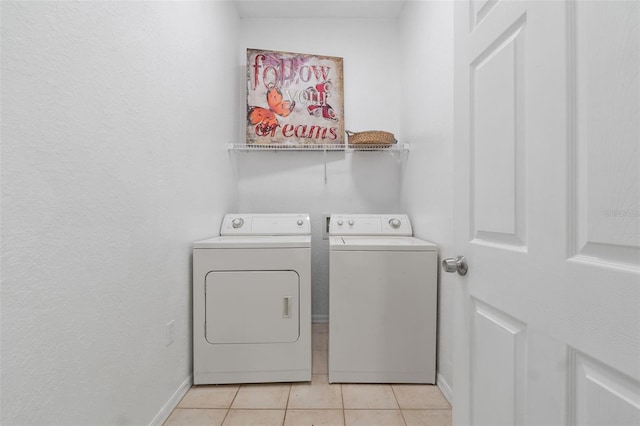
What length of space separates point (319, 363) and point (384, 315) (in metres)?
0.61

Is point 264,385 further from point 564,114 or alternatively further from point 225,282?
point 564,114

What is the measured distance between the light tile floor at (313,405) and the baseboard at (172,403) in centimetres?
2

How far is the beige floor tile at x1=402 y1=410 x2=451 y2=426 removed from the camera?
4.60ft

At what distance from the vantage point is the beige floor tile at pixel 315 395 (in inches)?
59.8

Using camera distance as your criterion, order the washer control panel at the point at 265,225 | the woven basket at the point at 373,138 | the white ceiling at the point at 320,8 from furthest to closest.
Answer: the white ceiling at the point at 320,8, the woven basket at the point at 373,138, the washer control panel at the point at 265,225

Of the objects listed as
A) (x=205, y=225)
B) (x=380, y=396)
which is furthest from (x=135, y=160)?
(x=380, y=396)

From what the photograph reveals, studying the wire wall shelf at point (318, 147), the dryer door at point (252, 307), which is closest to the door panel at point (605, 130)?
the dryer door at point (252, 307)

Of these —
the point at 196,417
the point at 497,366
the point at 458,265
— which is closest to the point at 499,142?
the point at 458,265

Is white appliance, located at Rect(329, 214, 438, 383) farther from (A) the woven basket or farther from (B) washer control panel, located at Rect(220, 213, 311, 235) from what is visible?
(A) the woven basket

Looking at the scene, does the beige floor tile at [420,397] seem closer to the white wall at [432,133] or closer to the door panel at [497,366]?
the white wall at [432,133]

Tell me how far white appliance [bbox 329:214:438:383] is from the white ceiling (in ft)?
6.62

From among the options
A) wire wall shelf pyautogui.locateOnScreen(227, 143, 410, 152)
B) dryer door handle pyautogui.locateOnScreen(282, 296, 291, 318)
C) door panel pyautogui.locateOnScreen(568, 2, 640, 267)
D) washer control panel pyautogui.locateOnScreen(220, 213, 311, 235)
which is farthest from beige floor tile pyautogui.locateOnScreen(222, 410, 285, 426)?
wire wall shelf pyautogui.locateOnScreen(227, 143, 410, 152)

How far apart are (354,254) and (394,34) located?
2.05 meters

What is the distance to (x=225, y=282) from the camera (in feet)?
5.42
